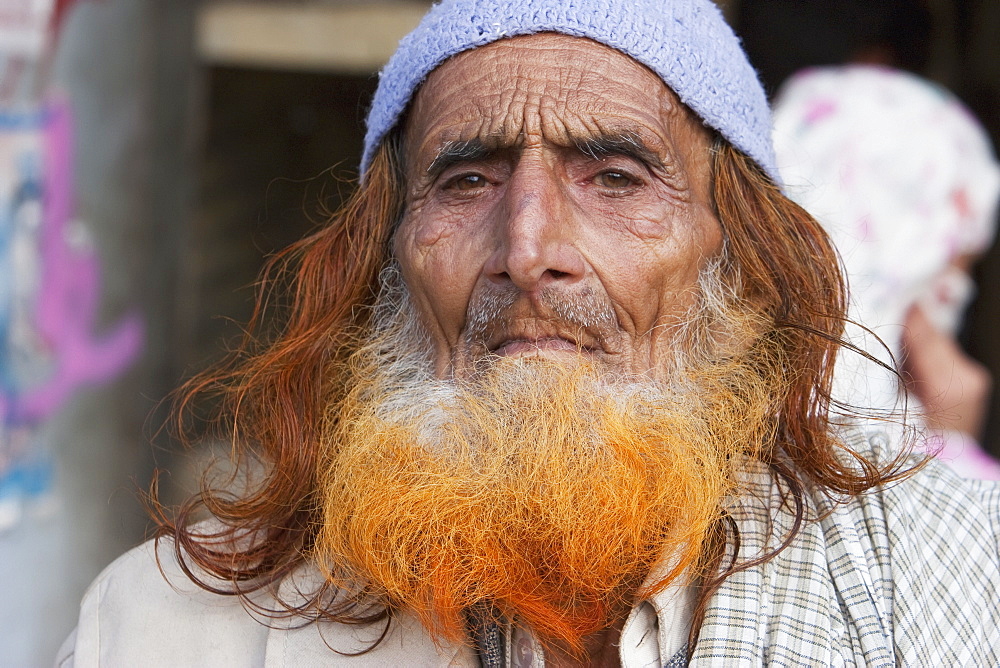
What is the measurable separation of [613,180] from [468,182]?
0.98ft

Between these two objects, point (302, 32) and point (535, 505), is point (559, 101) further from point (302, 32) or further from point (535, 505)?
point (302, 32)

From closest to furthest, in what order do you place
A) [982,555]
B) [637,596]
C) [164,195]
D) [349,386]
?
1. [637,596]
2. [982,555]
3. [349,386]
4. [164,195]

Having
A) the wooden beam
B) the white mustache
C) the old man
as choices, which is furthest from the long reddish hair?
the wooden beam

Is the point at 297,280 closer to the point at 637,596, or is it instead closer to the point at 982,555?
the point at 637,596

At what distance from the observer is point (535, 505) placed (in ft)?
5.41

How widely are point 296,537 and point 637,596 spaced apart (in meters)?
0.69

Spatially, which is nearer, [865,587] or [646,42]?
[865,587]

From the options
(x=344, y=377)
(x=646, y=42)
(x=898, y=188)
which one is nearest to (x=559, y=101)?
(x=646, y=42)

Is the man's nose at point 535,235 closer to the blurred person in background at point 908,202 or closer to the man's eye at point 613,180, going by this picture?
the man's eye at point 613,180

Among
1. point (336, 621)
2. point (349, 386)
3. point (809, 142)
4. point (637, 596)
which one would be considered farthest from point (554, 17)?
point (809, 142)

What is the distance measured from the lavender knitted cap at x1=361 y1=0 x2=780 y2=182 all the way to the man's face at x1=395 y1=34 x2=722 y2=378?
0.11 ft

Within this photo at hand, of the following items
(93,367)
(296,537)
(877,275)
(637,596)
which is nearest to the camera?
(637,596)

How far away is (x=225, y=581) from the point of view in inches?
75.1

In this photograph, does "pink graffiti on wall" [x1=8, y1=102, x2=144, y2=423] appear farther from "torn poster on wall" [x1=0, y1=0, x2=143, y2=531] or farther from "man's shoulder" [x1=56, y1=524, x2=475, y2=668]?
"man's shoulder" [x1=56, y1=524, x2=475, y2=668]
